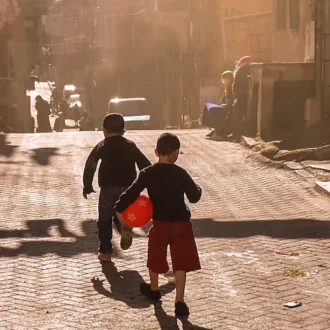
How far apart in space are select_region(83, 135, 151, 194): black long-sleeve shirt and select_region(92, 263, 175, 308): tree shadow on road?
80cm

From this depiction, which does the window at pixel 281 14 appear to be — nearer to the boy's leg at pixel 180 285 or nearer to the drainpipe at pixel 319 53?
the drainpipe at pixel 319 53

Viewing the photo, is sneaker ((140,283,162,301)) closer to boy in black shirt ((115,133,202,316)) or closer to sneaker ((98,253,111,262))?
boy in black shirt ((115,133,202,316))

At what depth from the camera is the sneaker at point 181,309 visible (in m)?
7.11

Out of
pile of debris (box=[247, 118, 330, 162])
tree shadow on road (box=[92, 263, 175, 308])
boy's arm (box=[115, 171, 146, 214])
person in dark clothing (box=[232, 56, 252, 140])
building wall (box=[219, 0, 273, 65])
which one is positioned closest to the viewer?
A: boy's arm (box=[115, 171, 146, 214])

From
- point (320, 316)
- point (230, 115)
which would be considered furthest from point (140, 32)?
point (320, 316)

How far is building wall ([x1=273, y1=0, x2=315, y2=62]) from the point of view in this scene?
22278mm

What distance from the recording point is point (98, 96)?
64.9 metres

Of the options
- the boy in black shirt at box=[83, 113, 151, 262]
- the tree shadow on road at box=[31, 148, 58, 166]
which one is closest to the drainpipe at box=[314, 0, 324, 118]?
the tree shadow on road at box=[31, 148, 58, 166]

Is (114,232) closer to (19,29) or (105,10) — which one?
(19,29)

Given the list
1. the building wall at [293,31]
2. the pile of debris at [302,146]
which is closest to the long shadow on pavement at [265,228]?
the pile of debris at [302,146]

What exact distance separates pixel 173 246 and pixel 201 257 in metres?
1.95

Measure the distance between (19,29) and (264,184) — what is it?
130 feet

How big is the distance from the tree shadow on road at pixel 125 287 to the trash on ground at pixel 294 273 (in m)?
1.02

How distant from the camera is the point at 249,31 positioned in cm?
3494
